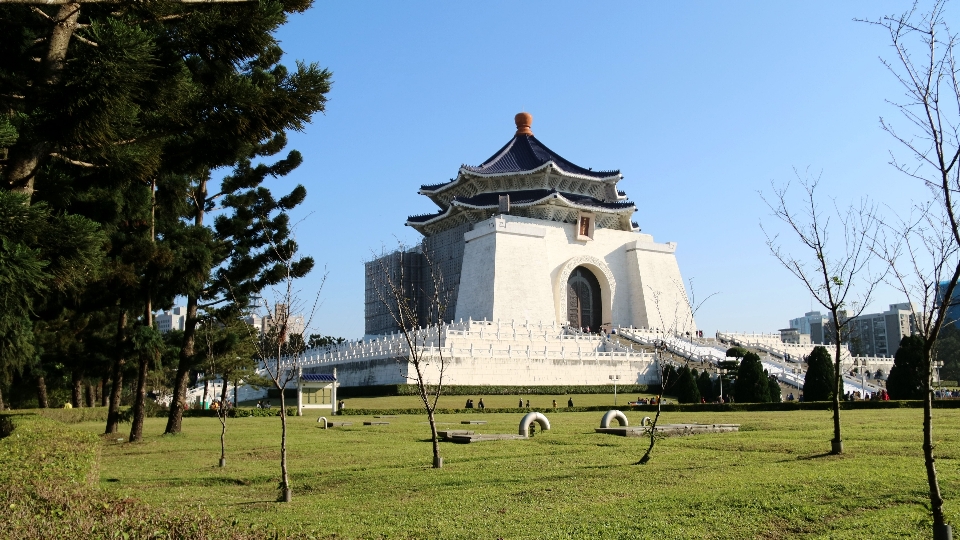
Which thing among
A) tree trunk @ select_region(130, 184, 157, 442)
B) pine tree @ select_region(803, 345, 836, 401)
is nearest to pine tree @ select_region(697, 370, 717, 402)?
pine tree @ select_region(803, 345, 836, 401)

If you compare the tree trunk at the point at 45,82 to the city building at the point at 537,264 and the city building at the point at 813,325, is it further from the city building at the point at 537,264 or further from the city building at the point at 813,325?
the city building at the point at 813,325

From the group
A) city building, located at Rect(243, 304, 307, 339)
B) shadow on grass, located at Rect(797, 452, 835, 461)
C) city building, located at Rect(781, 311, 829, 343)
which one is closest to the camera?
shadow on grass, located at Rect(797, 452, 835, 461)

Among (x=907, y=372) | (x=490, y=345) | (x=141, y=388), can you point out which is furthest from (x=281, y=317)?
(x=490, y=345)

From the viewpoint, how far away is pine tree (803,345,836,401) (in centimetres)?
2311

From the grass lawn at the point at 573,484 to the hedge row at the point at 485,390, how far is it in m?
13.8

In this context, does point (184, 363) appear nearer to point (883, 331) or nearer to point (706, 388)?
point (706, 388)

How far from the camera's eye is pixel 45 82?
6699 millimetres

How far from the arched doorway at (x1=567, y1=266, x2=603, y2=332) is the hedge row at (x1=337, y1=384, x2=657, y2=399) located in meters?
11.8

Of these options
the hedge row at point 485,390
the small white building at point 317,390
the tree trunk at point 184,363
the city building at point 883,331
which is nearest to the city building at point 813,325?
the city building at point 883,331

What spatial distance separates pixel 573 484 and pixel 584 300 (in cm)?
3716

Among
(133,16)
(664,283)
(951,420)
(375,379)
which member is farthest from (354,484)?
(664,283)

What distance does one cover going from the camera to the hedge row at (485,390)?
28.4 m

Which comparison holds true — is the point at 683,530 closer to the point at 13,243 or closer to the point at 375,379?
the point at 13,243

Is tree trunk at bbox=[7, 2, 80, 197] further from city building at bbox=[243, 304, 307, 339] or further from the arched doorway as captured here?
the arched doorway
